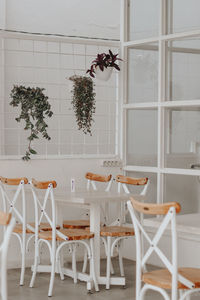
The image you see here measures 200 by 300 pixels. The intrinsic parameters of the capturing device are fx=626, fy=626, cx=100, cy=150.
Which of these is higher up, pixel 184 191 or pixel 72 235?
pixel 184 191

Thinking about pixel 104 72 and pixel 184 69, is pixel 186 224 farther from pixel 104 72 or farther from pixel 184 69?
pixel 104 72

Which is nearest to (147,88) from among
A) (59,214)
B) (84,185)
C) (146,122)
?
(146,122)

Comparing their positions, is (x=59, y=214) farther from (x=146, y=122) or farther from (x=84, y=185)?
(x=146, y=122)

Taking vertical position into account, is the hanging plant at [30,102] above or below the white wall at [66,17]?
below

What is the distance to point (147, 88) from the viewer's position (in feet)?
20.8

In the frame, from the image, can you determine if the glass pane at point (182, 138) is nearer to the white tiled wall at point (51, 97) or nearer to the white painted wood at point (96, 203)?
the white painted wood at point (96, 203)

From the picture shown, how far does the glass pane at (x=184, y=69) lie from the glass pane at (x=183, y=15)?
0.13 m

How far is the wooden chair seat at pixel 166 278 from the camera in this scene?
3.53 meters

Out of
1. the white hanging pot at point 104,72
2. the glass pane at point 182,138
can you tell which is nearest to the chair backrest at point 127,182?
the glass pane at point 182,138

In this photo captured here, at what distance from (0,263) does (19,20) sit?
243 inches

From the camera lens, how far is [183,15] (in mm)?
5836

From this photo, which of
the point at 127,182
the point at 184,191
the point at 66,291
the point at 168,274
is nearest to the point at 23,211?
the point at 66,291

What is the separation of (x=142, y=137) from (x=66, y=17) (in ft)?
11.1

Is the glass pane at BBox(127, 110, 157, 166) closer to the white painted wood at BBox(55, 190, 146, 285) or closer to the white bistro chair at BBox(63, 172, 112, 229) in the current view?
the white bistro chair at BBox(63, 172, 112, 229)
